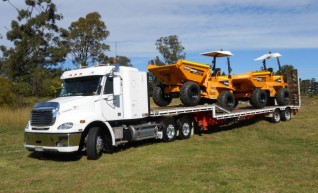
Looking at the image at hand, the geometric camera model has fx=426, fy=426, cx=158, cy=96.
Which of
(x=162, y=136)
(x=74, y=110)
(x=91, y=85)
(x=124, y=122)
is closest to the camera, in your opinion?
→ (x=74, y=110)

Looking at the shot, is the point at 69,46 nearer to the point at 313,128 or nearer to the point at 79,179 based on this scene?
the point at 313,128

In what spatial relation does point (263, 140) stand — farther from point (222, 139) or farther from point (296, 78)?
point (296, 78)

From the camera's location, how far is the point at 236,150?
43.0 feet

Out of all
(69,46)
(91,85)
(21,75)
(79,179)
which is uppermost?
(69,46)

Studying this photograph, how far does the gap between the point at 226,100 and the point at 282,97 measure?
4.64 metres

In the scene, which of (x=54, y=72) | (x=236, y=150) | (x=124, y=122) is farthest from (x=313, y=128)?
(x=54, y=72)

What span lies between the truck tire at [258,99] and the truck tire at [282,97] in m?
1.50

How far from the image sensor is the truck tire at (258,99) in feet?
64.1

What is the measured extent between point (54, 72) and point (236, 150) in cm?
3169

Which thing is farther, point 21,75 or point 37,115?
point 21,75

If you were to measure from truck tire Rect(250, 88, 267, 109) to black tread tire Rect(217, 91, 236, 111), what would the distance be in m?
1.75

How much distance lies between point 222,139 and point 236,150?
2.74 m

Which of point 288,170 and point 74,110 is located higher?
point 74,110

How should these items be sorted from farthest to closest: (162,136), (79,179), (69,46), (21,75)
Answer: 1. (69,46)
2. (21,75)
3. (162,136)
4. (79,179)
